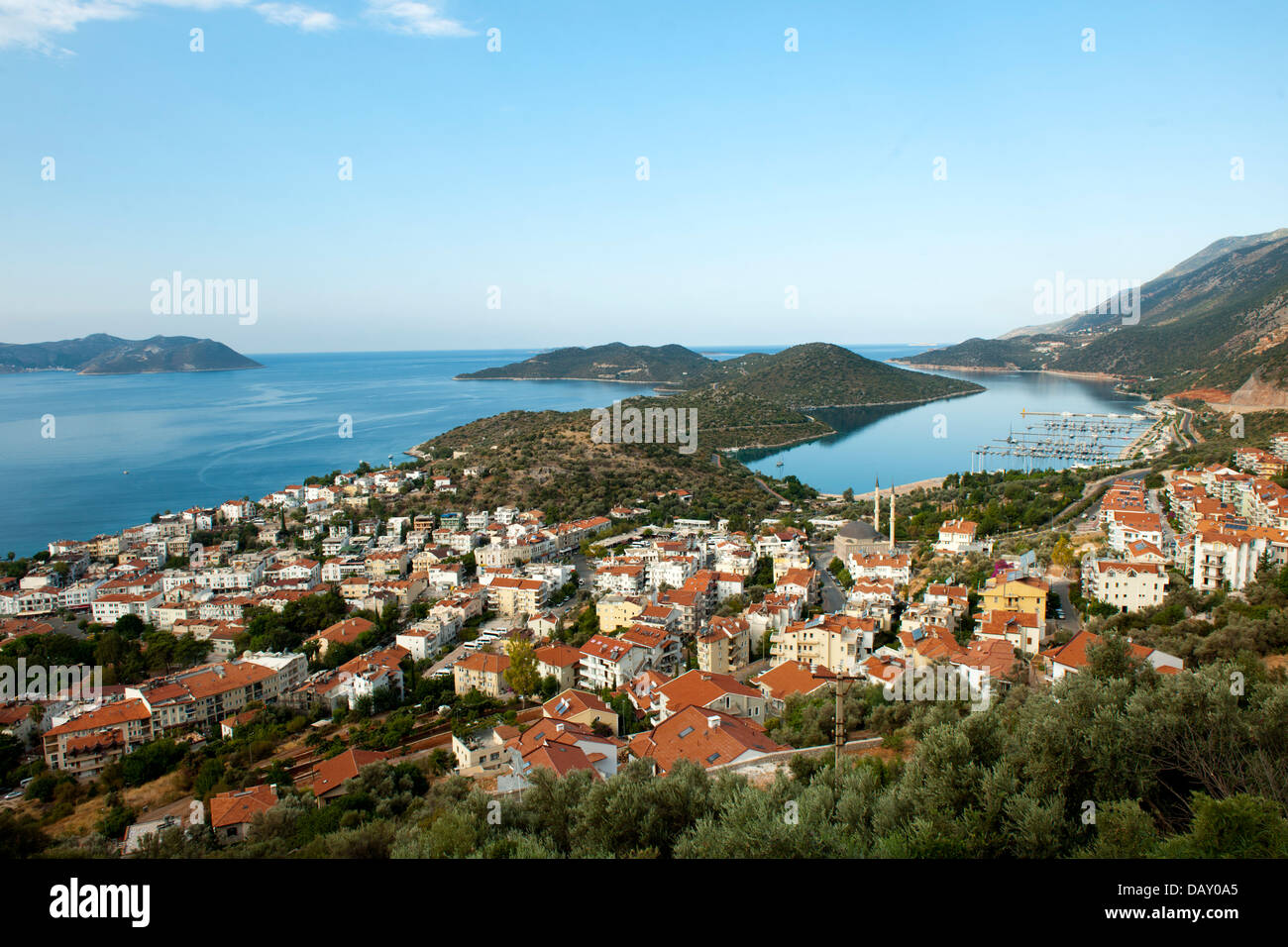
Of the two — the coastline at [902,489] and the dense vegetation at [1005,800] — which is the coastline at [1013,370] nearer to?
the coastline at [902,489]

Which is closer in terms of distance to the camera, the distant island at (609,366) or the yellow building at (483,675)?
the yellow building at (483,675)

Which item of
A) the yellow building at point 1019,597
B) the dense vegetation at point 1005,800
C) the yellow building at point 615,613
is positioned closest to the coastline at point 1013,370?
the yellow building at point 1019,597

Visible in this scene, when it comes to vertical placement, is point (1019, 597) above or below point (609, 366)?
below

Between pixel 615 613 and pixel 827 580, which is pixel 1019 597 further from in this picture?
pixel 615 613

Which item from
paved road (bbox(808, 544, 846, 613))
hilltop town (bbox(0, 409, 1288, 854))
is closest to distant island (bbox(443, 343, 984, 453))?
paved road (bbox(808, 544, 846, 613))

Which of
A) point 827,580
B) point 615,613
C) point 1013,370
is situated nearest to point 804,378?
point 1013,370

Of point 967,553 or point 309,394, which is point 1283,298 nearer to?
point 967,553
